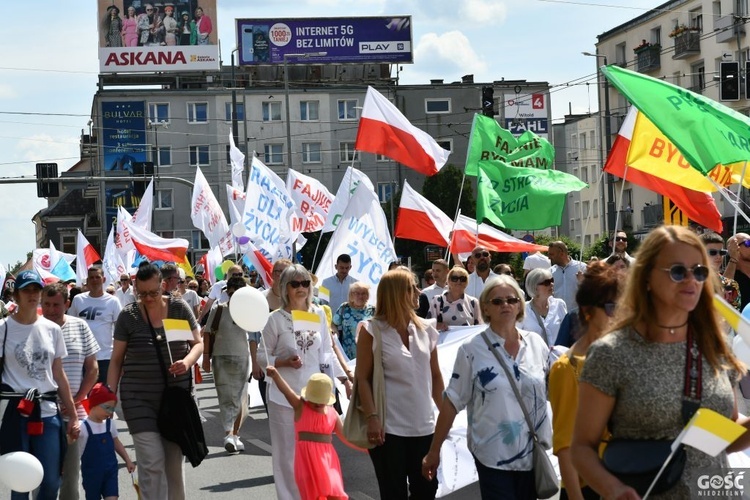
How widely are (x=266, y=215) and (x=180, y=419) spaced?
1455 centimetres

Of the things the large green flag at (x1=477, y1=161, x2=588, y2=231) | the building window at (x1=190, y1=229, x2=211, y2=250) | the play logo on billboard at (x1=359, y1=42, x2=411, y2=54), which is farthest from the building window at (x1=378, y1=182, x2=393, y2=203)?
the large green flag at (x1=477, y1=161, x2=588, y2=231)

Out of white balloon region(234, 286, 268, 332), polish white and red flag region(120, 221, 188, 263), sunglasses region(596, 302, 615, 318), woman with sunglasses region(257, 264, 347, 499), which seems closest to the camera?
sunglasses region(596, 302, 615, 318)

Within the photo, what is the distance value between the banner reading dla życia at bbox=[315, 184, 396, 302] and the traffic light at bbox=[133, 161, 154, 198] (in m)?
21.7

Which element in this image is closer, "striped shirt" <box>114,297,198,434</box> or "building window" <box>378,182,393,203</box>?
"striped shirt" <box>114,297,198,434</box>

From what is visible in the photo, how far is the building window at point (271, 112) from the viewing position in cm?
8512

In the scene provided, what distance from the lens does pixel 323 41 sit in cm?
8575

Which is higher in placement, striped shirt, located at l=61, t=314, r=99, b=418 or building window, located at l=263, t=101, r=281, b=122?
building window, located at l=263, t=101, r=281, b=122

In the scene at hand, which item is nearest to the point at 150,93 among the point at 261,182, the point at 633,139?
the point at 261,182

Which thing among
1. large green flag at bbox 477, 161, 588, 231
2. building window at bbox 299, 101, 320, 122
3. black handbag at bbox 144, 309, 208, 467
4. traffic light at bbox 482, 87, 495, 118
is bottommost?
black handbag at bbox 144, 309, 208, 467

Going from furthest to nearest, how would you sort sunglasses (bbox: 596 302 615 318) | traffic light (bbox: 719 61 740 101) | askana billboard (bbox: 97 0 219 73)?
askana billboard (bbox: 97 0 219 73)
traffic light (bbox: 719 61 740 101)
sunglasses (bbox: 596 302 615 318)

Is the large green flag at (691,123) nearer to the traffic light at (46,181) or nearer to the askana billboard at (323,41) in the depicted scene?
the traffic light at (46,181)

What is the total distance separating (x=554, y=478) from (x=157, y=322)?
300cm

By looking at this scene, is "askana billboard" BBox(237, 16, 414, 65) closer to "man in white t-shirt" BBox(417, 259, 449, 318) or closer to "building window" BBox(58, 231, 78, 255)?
"building window" BBox(58, 231, 78, 255)

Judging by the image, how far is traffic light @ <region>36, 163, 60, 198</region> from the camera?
121ft
